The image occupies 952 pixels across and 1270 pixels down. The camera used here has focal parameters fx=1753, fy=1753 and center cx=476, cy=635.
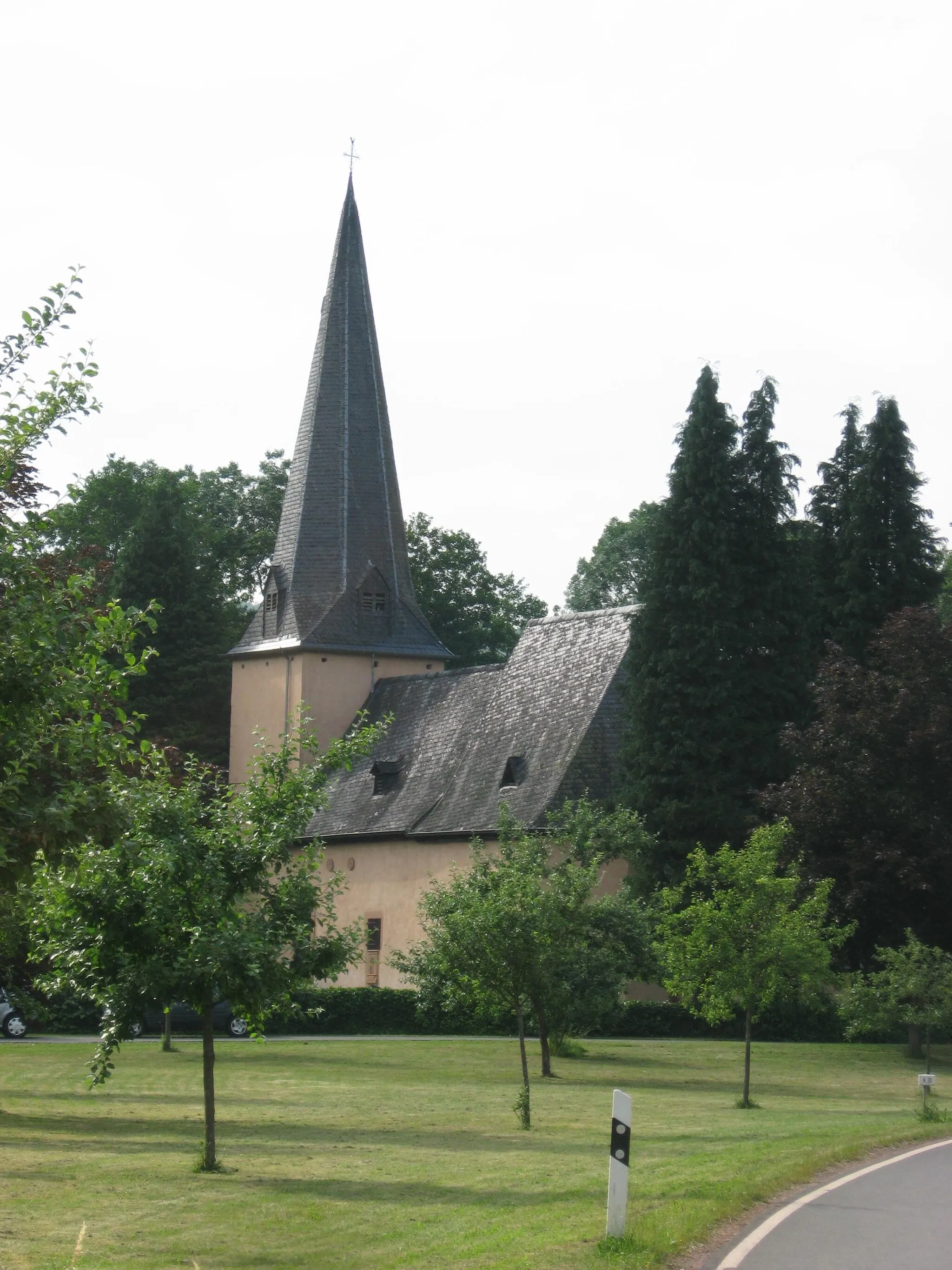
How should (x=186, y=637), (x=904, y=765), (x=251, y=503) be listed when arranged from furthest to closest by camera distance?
(x=251, y=503) → (x=186, y=637) → (x=904, y=765)

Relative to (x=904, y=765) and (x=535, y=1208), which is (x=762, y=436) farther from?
(x=535, y=1208)

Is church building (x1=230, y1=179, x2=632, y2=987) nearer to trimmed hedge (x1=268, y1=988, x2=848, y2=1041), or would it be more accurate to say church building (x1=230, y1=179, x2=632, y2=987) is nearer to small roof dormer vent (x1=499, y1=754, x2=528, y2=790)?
small roof dormer vent (x1=499, y1=754, x2=528, y2=790)

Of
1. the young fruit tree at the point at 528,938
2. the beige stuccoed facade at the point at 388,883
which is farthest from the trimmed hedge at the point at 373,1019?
the young fruit tree at the point at 528,938

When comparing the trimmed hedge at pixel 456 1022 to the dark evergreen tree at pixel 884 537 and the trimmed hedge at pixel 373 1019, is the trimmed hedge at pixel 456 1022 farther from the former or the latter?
the dark evergreen tree at pixel 884 537

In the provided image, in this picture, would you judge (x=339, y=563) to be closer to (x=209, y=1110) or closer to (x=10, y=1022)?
(x=10, y=1022)

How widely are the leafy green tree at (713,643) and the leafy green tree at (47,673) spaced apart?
30710mm

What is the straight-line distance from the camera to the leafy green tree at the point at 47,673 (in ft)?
37.2

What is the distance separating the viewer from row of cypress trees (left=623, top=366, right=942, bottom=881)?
43.0 meters

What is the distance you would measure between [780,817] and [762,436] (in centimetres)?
1295

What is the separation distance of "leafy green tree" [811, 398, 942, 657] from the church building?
20.3ft

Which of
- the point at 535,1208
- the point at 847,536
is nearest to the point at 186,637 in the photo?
the point at 847,536

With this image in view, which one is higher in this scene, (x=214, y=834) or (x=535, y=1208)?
(x=214, y=834)

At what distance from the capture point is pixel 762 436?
46281 mm

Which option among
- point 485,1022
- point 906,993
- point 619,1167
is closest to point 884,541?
point 485,1022
